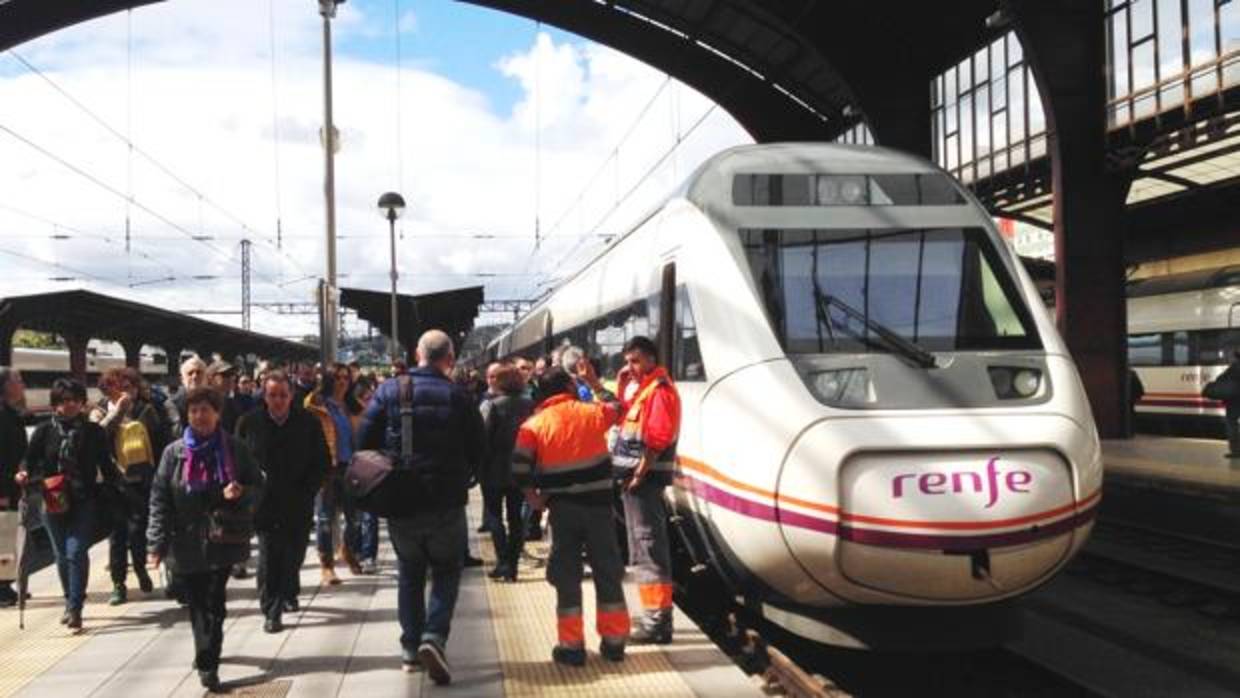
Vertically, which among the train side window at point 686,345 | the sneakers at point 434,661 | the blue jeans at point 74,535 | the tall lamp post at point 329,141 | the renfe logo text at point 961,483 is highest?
the tall lamp post at point 329,141

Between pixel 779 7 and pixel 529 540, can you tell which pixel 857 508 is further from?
pixel 779 7

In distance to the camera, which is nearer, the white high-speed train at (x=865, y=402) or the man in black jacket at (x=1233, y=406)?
the white high-speed train at (x=865, y=402)

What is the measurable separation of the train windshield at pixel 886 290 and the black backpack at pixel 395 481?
2.01 meters

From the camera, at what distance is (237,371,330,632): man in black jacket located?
6508 millimetres

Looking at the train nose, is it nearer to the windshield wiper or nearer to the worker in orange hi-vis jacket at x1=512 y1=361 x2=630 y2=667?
the windshield wiper

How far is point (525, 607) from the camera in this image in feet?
23.0

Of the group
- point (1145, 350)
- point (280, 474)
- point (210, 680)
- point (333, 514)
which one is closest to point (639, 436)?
point (280, 474)

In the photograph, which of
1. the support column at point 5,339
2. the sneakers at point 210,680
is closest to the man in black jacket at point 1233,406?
the sneakers at point 210,680

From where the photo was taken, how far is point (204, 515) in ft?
18.0

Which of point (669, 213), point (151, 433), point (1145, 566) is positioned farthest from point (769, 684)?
point (1145, 566)

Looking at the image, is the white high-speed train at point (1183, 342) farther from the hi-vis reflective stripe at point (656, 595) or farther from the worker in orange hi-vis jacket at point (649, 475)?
the hi-vis reflective stripe at point (656, 595)

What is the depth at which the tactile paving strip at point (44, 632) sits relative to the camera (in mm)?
5777

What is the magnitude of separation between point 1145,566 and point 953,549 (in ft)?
19.1

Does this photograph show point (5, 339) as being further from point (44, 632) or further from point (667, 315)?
point (667, 315)
